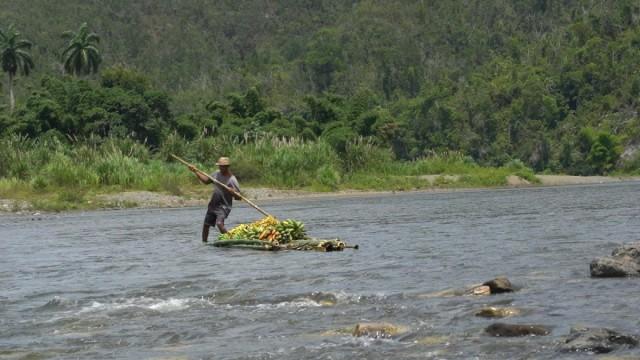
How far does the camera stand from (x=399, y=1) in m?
192

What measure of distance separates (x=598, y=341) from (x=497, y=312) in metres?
2.40

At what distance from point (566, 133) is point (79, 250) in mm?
94309

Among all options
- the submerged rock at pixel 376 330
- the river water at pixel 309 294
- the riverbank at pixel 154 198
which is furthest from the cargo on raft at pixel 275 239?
the riverbank at pixel 154 198

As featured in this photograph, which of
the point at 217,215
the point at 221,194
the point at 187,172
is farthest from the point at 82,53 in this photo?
the point at 221,194

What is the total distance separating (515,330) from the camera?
12078 mm

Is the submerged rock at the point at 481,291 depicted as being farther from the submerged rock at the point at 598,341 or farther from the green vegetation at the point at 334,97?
the green vegetation at the point at 334,97

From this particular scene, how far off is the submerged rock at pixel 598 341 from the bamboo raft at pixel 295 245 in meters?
12.3

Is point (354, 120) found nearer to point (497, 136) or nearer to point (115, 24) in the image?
point (497, 136)

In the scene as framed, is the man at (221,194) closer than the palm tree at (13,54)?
Yes

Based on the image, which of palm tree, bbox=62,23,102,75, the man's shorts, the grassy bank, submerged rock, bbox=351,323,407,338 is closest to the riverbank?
the grassy bank

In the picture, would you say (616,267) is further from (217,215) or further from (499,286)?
(217,215)

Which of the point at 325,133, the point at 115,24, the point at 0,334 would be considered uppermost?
the point at 115,24

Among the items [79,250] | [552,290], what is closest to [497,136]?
[79,250]

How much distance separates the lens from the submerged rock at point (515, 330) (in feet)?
39.5
